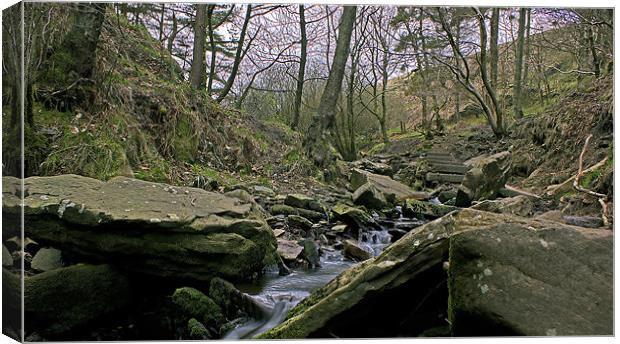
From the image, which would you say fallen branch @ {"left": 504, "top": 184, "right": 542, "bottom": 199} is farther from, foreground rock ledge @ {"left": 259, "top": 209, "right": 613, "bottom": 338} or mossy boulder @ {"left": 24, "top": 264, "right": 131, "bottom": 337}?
mossy boulder @ {"left": 24, "top": 264, "right": 131, "bottom": 337}

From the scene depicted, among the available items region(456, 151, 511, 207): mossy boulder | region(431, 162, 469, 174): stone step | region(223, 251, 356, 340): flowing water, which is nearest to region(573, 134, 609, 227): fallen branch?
region(456, 151, 511, 207): mossy boulder

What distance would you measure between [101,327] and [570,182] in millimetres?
2485

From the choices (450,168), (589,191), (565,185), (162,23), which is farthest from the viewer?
(450,168)

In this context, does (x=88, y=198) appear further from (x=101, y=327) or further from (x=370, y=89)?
(x=370, y=89)

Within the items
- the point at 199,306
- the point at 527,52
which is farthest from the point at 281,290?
the point at 527,52

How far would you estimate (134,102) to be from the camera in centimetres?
313

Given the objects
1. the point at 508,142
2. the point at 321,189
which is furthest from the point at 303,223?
the point at 508,142

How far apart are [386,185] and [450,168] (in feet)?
1.49

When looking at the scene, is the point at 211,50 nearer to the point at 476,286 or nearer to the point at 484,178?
the point at 484,178

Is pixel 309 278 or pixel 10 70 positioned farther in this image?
pixel 309 278

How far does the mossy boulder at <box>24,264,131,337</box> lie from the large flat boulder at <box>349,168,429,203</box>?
1735mm

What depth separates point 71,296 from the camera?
222cm

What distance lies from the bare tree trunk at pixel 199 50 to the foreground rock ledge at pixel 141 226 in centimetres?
92

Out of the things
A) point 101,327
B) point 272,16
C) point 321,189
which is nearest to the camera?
point 101,327
